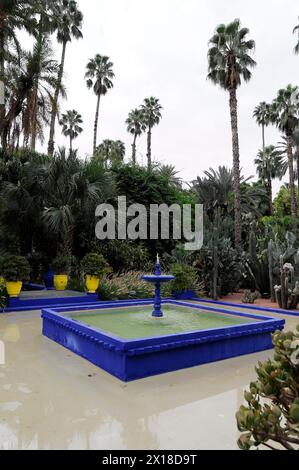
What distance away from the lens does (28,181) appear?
37.2 ft

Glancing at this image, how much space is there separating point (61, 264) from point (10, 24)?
940 cm

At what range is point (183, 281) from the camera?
11.6 m

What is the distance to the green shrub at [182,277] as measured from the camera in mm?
11586

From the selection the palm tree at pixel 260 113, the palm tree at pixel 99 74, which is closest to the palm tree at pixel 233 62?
the palm tree at pixel 99 74

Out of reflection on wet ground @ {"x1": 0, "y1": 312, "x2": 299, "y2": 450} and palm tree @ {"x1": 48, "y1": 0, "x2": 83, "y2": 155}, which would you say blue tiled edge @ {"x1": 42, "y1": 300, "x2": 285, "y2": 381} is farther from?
palm tree @ {"x1": 48, "y1": 0, "x2": 83, "y2": 155}

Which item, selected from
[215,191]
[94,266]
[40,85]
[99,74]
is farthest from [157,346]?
[99,74]

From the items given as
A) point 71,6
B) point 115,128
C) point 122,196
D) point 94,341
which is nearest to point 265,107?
point 115,128

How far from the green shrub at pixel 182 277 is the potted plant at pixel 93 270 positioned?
89.3 inches

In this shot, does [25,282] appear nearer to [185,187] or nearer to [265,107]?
[185,187]

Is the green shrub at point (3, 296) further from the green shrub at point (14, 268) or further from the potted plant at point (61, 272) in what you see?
the potted plant at point (61, 272)

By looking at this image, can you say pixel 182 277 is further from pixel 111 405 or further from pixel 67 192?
pixel 111 405

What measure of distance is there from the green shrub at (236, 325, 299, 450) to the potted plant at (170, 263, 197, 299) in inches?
373

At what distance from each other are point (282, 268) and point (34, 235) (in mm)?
8203

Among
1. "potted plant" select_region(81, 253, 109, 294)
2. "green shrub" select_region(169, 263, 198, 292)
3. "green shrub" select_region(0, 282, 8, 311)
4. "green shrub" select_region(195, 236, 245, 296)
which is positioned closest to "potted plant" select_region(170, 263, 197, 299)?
Result: "green shrub" select_region(169, 263, 198, 292)
